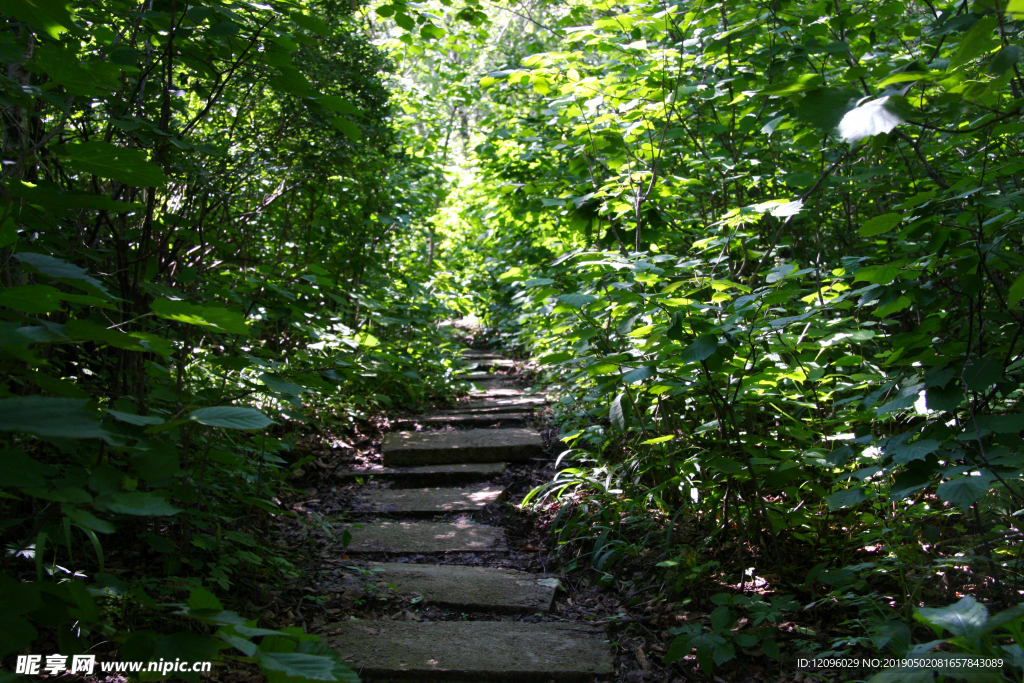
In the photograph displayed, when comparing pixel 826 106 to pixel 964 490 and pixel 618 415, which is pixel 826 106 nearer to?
pixel 964 490

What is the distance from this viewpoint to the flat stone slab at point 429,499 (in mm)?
3541

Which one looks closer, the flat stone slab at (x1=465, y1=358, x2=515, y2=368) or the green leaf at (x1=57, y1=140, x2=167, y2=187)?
the green leaf at (x1=57, y1=140, x2=167, y2=187)

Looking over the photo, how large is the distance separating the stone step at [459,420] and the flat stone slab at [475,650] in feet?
9.24

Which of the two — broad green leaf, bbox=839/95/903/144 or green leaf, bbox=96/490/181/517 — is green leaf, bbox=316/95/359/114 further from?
broad green leaf, bbox=839/95/903/144

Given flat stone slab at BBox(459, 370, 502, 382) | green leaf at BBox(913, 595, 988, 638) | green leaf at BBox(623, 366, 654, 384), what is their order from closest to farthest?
green leaf at BBox(913, 595, 988, 638) → green leaf at BBox(623, 366, 654, 384) → flat stone slab at BBox(459, 370, 502, 382)

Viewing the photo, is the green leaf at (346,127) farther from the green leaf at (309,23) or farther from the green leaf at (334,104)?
the green leaf at (309,23)

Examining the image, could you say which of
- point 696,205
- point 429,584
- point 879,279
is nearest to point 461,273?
point 696,205

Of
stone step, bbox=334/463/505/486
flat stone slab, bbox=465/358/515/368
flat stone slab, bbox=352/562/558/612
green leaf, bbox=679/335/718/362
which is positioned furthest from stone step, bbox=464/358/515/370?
green leaf, bbox=679/335/718/362

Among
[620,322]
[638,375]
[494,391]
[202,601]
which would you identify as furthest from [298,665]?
[494,391]

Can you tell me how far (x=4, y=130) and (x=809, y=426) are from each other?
3.21 m

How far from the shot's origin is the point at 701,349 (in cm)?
195

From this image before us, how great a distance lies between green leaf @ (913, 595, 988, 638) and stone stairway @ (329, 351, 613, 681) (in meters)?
1.15

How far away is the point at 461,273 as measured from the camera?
31.2 ft

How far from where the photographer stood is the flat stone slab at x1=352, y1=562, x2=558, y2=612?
2.49 m
